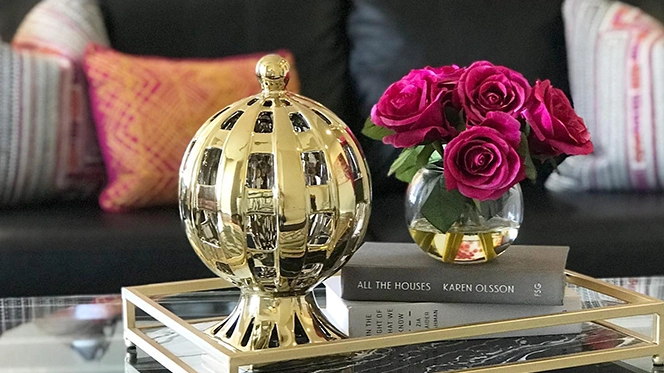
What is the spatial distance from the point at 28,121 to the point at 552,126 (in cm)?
128

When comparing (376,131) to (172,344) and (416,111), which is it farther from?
(172,344)

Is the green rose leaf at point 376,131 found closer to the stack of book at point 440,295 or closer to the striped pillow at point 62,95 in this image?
the stack of book at point 440,295

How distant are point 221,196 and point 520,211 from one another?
1.16ft

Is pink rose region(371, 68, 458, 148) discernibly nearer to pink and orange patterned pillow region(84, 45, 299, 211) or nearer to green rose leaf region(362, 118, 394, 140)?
green rose leaf region(362, 118, 394, 140)

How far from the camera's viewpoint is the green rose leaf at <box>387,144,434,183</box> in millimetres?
1074

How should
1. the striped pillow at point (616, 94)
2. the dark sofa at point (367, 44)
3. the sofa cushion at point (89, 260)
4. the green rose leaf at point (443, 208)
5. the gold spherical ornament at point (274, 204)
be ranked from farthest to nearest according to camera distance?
the striped pillow at point (616, 94) < the dark sofa at point (367, 44) < the sofa cushion at point (89, 260) < the green rose leaf at point (443, 208) < the gold spherical ornament at point (274, 204)

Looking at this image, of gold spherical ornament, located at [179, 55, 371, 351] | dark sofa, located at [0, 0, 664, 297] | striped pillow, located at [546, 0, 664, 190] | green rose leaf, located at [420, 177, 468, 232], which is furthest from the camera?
striped pillow, located at [546, 0, 664, 190]

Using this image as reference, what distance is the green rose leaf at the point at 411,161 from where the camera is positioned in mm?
1074

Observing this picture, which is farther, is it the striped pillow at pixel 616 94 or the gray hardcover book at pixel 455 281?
the striped pillow at pixel 616 94

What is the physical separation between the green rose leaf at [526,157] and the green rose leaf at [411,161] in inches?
3.9

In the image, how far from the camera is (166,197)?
1.98 metres

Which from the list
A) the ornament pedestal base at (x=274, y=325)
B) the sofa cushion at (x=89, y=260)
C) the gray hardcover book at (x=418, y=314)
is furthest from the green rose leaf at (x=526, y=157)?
the sofa cushion at (x=89, y=260)

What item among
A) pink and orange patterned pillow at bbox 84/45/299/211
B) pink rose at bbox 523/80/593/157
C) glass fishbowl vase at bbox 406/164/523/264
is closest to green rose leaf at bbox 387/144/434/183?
glass fishbowl vase at bbox 406/164/523/264

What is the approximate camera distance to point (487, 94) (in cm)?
103
